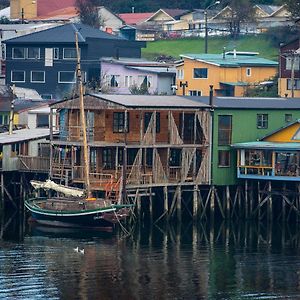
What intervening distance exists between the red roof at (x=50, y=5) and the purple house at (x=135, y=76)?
44409 mm

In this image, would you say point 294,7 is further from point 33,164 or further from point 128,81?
point 33,164

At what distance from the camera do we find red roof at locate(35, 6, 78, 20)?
522 ft

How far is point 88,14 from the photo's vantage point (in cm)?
15550

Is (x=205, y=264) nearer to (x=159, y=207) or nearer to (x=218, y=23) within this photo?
(x=159, y=207)

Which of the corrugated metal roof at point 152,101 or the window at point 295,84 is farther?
the window at point 295,84

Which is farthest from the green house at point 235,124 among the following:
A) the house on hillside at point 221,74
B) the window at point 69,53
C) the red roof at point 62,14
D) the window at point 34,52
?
the red roof at point 62,14

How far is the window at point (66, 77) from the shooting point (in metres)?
126

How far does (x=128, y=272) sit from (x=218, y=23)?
90.6 meters

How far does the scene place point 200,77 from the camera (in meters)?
119

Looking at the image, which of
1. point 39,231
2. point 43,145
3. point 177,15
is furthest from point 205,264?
point 177,15

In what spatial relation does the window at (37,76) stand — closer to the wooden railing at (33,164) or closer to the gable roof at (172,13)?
the gable roof at (172,13)

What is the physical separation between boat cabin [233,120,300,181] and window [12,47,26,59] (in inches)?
1857

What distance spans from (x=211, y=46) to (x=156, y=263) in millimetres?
80023

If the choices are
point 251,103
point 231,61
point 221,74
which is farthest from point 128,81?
point 251,103
